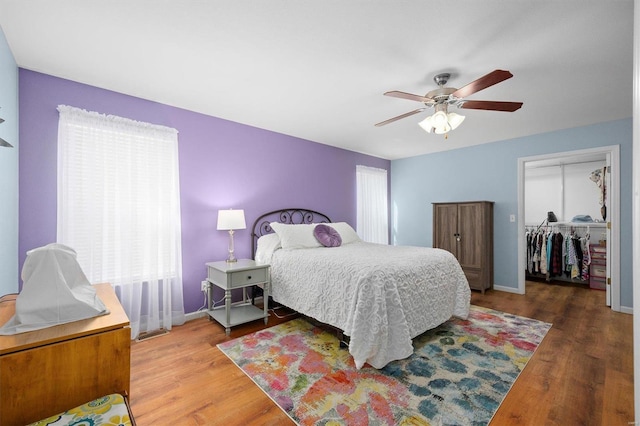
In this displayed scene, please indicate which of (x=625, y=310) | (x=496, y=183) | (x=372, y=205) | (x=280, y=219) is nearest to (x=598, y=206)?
(x=496, y=183)

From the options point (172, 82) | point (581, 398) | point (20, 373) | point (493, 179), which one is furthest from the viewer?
point (493, 179)

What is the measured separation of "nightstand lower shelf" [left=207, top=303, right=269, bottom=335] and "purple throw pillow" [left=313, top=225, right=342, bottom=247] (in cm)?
113

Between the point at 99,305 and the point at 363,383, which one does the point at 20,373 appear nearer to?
the point at 99,305

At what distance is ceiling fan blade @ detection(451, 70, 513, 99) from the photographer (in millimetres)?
1763

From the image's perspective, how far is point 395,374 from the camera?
2129mm

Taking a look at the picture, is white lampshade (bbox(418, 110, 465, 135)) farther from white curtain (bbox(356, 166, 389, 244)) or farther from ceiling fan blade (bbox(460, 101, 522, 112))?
white curtain (bbox(356, 166, 389, 244))

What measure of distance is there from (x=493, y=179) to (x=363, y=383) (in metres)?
4.06

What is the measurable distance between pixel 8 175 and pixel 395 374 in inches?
125

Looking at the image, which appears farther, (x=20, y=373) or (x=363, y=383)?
(x=363, y=383)

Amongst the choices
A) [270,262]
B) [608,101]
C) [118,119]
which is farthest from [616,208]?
[118,119]

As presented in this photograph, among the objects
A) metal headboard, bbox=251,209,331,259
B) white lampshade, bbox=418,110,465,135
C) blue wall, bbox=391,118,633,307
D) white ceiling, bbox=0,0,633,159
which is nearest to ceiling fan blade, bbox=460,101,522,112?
white lampshade, bbox=418,110,465,135

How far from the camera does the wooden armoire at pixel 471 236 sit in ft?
14.2

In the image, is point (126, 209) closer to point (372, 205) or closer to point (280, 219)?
point (280, 219)

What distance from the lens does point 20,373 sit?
1.13 metres
